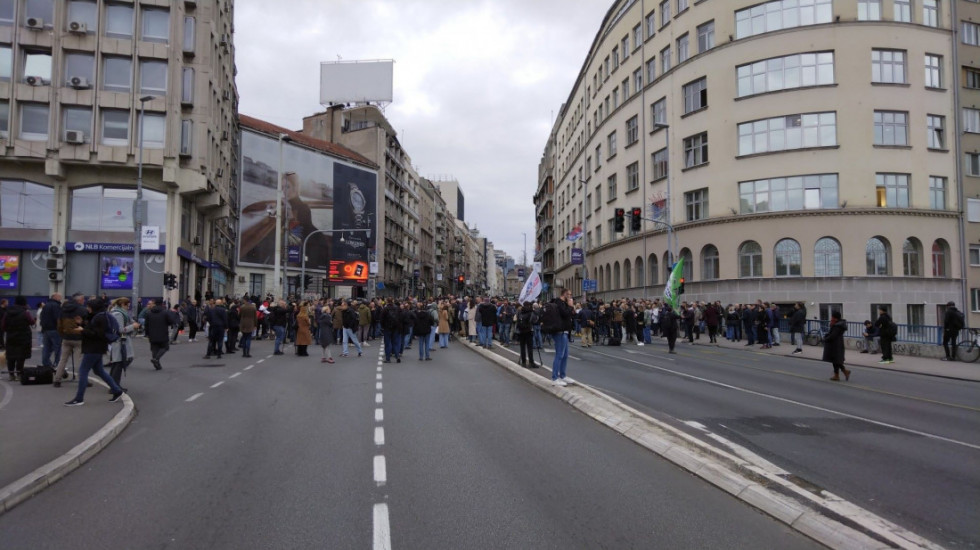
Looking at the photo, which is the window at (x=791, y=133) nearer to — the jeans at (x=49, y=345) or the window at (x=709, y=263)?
the window at (x=709, y=263)

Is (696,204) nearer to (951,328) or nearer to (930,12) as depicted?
(930,12)

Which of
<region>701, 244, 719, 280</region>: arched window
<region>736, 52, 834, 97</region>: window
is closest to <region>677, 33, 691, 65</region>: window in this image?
<region>736, 52, 834, 97</region>: window

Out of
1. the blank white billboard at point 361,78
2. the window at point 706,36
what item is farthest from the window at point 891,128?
the blank white billboard at point 361,78

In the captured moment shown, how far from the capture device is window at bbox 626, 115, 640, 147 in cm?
4572

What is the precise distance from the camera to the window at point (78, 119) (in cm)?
3322

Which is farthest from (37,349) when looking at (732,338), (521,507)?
(732,338)

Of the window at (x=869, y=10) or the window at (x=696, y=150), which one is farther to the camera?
the window at (x=696, y=150)

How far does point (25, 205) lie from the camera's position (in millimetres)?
33688

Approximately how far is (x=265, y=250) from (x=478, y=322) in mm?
40906

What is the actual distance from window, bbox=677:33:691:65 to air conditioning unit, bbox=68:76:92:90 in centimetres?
3459

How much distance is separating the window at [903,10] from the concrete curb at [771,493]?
3574 cm

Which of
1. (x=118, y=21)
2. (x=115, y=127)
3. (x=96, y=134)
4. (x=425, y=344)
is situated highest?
(x=118, y=21)

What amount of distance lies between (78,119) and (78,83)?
187cm

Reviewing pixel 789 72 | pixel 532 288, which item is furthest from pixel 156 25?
pixel 789 72
